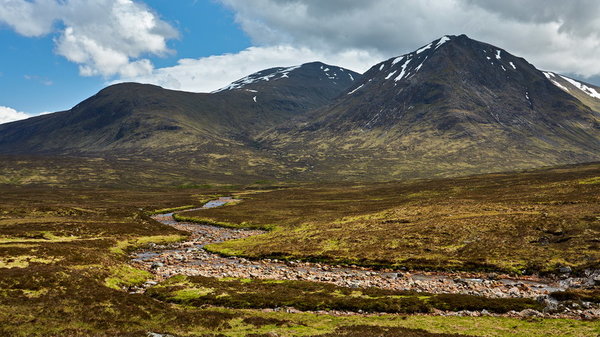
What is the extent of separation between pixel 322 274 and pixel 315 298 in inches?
449

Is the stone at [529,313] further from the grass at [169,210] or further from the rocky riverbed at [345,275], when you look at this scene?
the grass at [169,210]

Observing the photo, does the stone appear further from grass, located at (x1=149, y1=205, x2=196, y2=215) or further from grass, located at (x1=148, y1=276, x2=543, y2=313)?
grass, located at (x1=149, y1=205, x2=196, y2=215)

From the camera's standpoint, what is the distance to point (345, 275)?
137 ft

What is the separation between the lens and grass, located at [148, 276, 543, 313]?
28875 mm

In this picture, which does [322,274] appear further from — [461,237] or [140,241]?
[140,241]

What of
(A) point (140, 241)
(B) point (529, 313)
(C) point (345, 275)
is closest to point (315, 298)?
(C) point (345, 275)

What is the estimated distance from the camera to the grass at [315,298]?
94.7ft

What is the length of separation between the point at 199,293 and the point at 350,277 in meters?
16.6

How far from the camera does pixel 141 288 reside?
116 ft

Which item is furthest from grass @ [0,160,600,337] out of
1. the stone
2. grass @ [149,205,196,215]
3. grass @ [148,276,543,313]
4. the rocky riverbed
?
grass @ [149,205,196,215]

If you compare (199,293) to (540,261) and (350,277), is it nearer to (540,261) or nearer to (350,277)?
(350,277)

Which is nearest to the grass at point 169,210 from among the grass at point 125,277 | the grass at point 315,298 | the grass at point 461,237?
the grass at point 461,237

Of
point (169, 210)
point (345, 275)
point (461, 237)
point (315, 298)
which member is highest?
point (315, 298)

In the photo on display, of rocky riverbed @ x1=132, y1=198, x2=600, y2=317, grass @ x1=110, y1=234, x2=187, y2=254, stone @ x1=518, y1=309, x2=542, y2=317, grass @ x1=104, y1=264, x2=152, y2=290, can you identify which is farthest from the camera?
grass @ x1=110, y1=234, x2=187, y2=254
